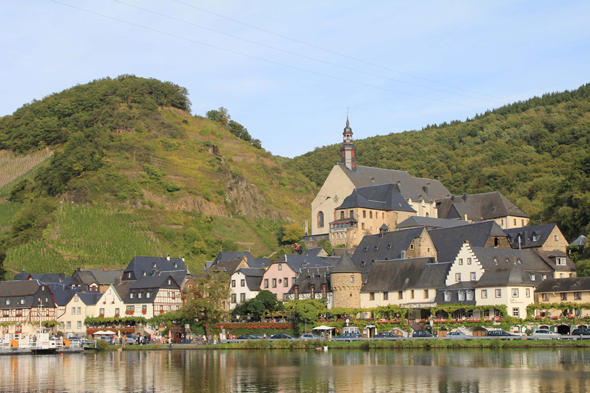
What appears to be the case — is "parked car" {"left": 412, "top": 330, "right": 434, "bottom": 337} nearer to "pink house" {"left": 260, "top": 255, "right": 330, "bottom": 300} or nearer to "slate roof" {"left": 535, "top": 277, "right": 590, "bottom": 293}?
"slate roof" {"left": 535, "top": 277, "right": 590, "bottom": 293}

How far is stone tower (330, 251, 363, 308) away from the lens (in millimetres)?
68938

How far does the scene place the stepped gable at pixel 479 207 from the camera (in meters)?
99.2

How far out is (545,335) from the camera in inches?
2133

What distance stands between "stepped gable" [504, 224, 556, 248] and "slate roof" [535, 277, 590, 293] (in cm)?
1336

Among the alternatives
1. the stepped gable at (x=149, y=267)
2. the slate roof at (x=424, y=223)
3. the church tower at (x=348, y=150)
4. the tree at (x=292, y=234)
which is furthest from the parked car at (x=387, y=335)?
the church tower at (x=348, y=150)

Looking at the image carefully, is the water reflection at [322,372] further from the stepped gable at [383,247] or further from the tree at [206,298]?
the stepped gable at [383,247]

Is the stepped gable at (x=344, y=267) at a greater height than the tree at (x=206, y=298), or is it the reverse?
the stepped gable at (x=344, y=267)

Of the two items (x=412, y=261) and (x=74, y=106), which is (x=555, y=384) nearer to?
(x=412, y=261)

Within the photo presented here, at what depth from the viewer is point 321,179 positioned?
171625 millimetres

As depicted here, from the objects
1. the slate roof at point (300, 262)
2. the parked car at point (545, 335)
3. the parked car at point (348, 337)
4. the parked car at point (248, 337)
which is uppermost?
the slate roof at point (300, 262)

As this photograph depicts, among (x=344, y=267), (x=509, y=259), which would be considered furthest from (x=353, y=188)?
(x=509, y=259)

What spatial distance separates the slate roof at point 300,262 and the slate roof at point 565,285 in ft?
79.0

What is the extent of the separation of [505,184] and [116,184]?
6508 centimetres

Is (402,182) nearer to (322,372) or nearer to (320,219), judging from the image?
(320,219)
